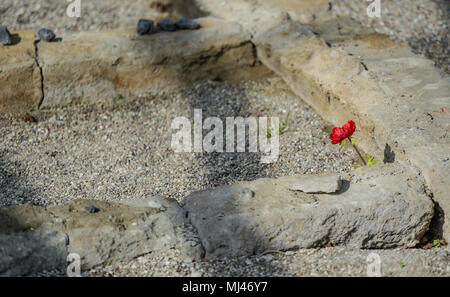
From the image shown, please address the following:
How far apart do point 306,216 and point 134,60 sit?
2.26 metres

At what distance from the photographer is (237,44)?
4848mm

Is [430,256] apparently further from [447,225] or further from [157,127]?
[157,127]

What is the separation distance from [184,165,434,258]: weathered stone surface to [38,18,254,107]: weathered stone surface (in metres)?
1.85

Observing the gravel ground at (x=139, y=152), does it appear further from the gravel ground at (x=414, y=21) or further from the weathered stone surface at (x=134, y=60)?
the gravel ground at (x=414, y=21)

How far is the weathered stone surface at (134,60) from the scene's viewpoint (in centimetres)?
440

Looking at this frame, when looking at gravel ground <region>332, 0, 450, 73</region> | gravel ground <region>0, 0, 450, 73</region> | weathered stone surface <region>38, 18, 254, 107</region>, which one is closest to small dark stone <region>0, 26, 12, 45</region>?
weathered stone surface <region>38, 18, 254, 107</region>

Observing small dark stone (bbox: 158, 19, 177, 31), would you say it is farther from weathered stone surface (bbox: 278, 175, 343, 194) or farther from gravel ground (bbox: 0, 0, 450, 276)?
weathered stone surface (bbox: 278, 175, 343, 194)

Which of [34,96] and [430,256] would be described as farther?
[34,96]

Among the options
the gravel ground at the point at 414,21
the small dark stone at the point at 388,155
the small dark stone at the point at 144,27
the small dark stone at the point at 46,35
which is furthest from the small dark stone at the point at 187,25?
the small dark stone at the point at 388,155

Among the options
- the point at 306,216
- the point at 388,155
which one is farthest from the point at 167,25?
the point at 306,216

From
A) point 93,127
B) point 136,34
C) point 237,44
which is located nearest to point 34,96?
point 93,127

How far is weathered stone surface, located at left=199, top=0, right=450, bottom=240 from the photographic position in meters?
3.27

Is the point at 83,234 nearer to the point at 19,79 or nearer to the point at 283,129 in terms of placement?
the point at 283,129

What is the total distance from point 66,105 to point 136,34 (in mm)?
827
